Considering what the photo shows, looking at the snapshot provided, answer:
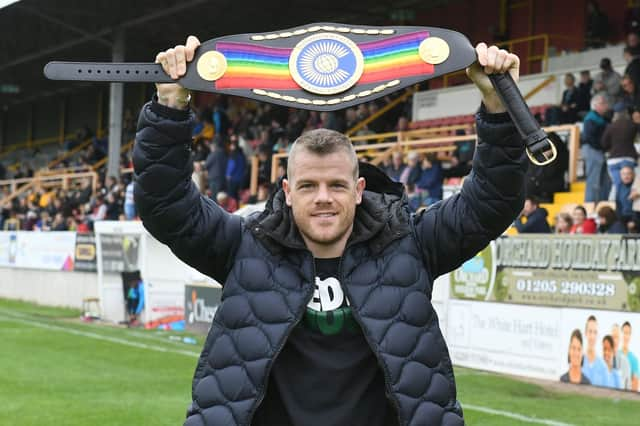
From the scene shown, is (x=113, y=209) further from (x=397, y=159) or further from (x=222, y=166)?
(x=397, y=159)

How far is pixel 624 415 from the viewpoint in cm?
834

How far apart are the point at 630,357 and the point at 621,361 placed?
11 cm

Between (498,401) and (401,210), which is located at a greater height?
(401,210)

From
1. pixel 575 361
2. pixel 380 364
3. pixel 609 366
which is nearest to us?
pixel 380 364

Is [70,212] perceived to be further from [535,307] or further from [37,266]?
[535,307]

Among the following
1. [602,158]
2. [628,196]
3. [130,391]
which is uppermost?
[602,158]

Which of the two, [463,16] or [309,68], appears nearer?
[309,68]

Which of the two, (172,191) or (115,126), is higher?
(115,126)

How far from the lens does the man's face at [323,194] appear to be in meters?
3.14

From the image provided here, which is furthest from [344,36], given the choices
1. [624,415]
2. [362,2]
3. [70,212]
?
[70,212]

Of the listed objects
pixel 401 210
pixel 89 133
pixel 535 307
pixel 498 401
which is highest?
pixel 89 133

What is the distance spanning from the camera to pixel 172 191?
3197 millimetres

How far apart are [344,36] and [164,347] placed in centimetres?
1034

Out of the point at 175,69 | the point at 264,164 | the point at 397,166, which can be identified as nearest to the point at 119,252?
A: the point at 264,164
